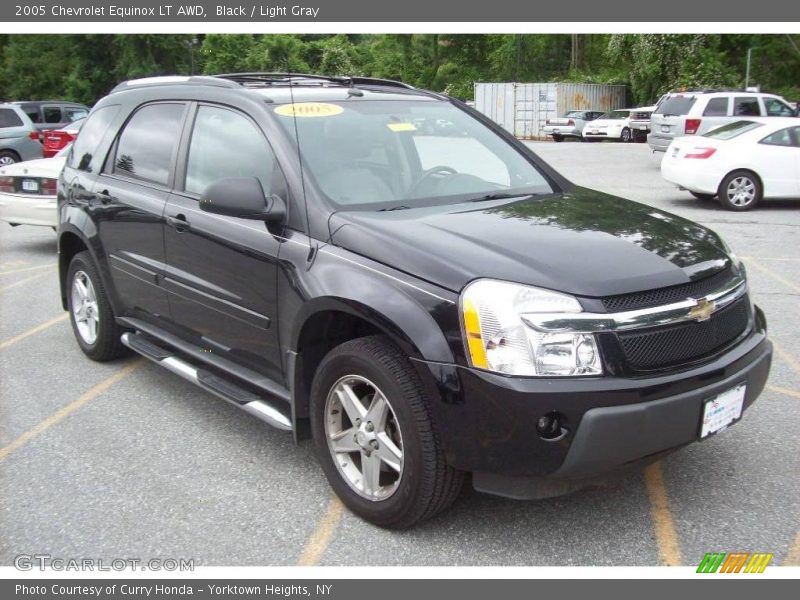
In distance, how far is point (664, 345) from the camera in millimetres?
3092

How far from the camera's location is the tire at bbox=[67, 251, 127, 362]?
548cm

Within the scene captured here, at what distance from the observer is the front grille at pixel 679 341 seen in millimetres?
3012

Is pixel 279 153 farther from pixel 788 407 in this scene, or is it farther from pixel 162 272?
pixel 788 407

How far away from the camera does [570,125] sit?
111ft

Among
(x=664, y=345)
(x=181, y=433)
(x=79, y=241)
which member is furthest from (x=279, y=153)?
(x=79, y=241)

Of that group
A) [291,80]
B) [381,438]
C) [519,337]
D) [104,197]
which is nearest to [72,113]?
[104,197]

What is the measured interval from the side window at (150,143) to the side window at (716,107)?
17163mm

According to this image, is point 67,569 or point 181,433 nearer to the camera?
point 67,569

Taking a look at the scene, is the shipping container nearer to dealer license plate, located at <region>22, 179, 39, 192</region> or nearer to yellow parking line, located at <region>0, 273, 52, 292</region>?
dealer license plate, located at <region>22, 179, 39, 192</region>

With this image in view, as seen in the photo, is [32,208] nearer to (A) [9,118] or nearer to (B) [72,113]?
→ (A) [9,118]

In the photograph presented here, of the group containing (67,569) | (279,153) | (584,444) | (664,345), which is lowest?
(67,569)

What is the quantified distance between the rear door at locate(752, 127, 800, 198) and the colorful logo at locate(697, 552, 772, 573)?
36.6ft

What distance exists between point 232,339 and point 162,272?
0.78 metres

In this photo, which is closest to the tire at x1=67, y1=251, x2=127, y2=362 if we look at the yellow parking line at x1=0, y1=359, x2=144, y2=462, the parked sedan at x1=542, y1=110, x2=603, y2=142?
the yellow parking line at x1=0, y1=359, x2=144, y2=462
